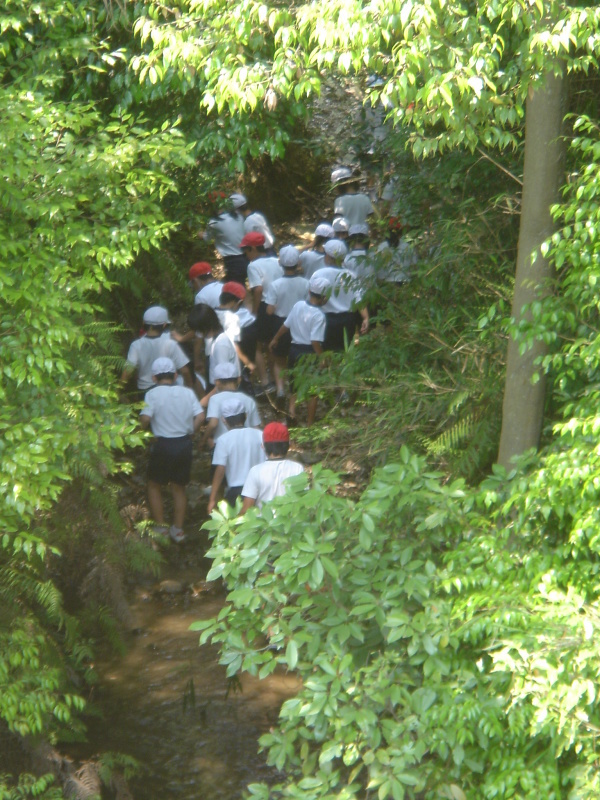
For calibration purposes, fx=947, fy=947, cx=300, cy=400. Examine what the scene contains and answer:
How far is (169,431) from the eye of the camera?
342 inches

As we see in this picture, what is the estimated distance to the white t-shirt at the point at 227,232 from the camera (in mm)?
12320

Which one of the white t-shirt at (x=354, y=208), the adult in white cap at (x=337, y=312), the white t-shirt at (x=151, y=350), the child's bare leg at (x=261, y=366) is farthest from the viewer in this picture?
the white t-shirt at (x=354, y=208)

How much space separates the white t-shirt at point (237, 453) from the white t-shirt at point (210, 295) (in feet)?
9.57

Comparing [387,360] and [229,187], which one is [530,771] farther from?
[229,187]

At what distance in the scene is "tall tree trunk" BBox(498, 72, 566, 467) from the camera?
5.29 m

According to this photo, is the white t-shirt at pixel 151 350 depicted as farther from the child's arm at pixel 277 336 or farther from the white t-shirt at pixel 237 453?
the white t-shirt at pixel 237 453

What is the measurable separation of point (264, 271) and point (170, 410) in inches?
124

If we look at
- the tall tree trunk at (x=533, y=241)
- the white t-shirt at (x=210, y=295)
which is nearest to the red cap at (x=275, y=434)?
the tall tree trunk at (x=533, y=241)

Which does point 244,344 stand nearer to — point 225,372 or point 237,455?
point 225,372

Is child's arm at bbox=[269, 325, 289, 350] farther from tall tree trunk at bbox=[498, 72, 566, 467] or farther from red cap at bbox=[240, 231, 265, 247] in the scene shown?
tall tree trunk at bbox=[498, 72, 566, 467]

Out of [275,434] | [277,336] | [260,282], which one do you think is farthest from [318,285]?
[275,434]

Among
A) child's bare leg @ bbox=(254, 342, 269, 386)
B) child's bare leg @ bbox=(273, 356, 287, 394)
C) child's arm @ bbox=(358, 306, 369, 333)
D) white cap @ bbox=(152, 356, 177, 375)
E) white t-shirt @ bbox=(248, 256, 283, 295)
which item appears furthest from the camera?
child's bare leg @ bbox=(254, 342, 269, 386)

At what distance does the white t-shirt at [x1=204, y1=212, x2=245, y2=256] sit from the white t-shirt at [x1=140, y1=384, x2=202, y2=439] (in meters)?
4.09

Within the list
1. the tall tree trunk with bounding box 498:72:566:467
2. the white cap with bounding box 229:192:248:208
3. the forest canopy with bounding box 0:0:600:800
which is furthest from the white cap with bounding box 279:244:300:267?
the tall tree trunk with bounding box 498:72:566:467
